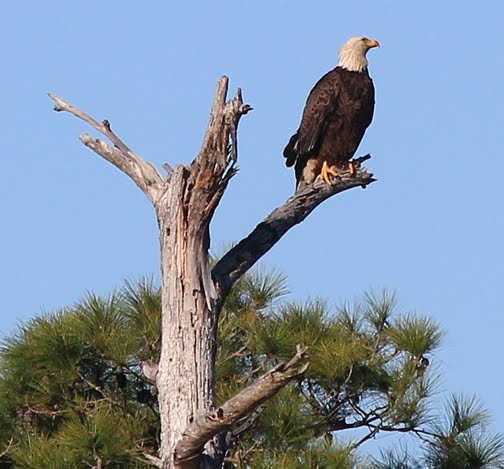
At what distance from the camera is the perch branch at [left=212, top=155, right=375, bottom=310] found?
544 centimetres

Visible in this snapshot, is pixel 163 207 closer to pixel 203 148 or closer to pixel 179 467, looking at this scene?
pixel 203 148

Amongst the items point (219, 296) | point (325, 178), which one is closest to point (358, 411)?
point (325, 178)

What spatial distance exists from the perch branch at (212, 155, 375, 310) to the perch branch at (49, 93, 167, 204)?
0.37 meters

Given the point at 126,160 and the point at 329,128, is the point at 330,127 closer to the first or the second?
the point at 329,128

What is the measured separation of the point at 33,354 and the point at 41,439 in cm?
45

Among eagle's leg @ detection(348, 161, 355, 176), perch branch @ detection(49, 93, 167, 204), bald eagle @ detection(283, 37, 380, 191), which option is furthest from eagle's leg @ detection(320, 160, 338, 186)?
perch branch @ detection(49, 93, 167, 204)

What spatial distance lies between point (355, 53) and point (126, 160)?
2.83m

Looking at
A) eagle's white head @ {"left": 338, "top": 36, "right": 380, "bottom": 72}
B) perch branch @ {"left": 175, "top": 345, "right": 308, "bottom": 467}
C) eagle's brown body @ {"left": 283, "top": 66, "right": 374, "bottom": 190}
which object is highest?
eagle's white head @ {"left": 338, "top": 36, "right": 380, "bottom": 72}

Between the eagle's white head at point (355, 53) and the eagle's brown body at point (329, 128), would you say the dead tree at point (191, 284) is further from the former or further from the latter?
the eagle's white head at point (355, 53)

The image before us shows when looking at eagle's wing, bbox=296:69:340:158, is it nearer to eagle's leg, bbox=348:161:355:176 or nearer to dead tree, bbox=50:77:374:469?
eagle's leg, bbox=348:161:355:176

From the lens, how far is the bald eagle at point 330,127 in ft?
24.8

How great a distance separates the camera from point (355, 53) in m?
8.05

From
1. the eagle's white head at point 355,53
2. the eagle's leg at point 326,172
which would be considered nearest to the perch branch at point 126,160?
the eagle's leg at point 326,172

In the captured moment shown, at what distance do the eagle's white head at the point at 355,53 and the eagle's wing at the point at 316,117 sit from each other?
304 millimetres
